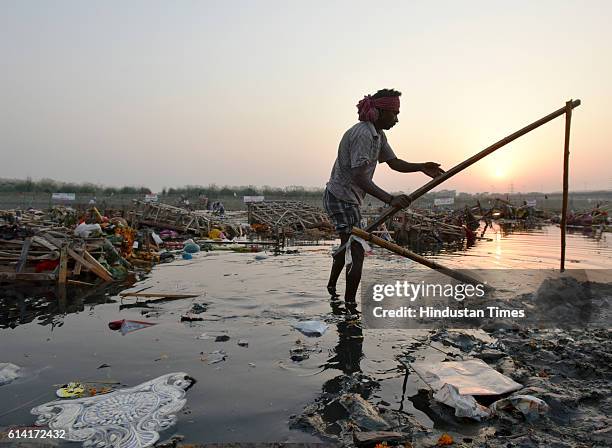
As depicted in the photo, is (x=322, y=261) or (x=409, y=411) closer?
(x=409, y=411)

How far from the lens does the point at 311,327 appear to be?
13.4 ft

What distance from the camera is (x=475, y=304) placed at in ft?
16.5

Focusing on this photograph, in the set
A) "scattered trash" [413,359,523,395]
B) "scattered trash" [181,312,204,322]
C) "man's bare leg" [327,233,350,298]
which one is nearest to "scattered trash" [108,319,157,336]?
"scattered trash" [181,312,204,322]

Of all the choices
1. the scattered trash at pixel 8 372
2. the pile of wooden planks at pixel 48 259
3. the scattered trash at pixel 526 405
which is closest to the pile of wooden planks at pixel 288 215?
the pile of wooden planks at pixel 48 259

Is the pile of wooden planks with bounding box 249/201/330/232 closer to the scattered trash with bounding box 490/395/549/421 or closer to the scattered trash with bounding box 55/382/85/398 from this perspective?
the scattered trash with bounding box 55/382/85/398

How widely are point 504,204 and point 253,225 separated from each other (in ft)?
67.0

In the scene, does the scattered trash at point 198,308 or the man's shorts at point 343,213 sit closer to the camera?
the scattered trash at point 198,308

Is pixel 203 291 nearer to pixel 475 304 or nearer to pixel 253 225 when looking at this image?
pixel 475 304

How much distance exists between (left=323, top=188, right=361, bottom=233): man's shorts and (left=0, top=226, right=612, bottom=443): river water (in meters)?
0.98

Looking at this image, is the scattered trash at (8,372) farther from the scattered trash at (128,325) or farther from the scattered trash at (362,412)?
the scattered trash at (362,412)

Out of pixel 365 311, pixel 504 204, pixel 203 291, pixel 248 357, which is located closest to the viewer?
pixel 248 357

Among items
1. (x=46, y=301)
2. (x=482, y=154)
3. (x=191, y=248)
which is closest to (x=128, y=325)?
(x=46, y=301)

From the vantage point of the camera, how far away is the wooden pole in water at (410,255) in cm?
429

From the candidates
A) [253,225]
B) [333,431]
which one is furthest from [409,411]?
[253,225]
